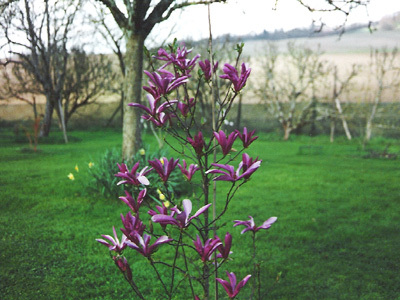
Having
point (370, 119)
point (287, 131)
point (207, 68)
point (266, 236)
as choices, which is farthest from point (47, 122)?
point (207, 68)

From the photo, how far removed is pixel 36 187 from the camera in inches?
313

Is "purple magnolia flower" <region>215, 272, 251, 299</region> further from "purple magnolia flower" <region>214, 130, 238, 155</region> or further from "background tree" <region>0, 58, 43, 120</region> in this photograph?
"background tree" <region>0, 58, 43, 120</region>

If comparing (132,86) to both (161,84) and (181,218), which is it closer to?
(161,84)

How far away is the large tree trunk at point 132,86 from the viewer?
693 centimetres

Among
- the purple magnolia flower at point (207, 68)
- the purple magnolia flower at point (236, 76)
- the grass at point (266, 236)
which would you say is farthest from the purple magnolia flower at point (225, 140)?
the grass at point (266, 236)

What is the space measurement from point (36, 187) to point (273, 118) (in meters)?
17.5

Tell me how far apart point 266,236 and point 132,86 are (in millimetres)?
3691

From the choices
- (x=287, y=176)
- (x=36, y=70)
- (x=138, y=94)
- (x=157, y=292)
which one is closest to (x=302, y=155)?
(x=287, y=176)

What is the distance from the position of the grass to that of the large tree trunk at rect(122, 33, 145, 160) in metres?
1.18

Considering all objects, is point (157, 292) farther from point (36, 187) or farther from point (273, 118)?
point (273, 118)

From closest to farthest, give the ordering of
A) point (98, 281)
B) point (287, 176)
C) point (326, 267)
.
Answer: point (98, 281), point (326, 267), point (287, 176)

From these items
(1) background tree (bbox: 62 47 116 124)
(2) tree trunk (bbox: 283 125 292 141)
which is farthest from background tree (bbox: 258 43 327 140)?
(1) background tree (bbox: 62 47 116 124)

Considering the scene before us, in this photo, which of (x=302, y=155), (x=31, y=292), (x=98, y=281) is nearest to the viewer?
(x=31, y=292)

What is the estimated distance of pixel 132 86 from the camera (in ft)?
22.9
